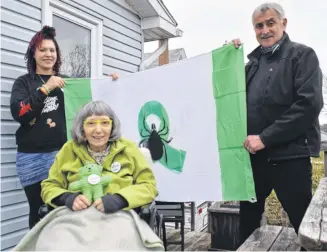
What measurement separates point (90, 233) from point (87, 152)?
0.57 metres

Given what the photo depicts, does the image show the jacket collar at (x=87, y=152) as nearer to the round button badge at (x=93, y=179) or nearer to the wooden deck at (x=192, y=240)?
the round button badge at (x=93, y=179)

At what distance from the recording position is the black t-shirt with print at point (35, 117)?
103 inches

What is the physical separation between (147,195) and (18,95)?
1.32m

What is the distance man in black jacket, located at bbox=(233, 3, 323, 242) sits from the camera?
2104 millimetres

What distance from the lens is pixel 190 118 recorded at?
9.91ft

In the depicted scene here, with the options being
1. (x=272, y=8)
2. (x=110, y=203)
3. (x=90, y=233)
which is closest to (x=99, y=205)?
(x=110, y=203)

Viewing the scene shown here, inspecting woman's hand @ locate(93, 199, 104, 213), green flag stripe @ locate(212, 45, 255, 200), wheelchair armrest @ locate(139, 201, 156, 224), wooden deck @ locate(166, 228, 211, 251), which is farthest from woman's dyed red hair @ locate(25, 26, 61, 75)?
wooden deck @ locate(166, 228, 211, 251)

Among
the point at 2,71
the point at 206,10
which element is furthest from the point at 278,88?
the point at 206,10

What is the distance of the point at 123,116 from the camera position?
335 centimetres

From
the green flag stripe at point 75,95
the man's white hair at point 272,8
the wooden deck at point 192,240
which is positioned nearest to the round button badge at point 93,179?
the green flag stripe at point 75,95

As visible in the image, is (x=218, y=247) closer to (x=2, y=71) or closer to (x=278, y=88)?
(x=278, y=88)

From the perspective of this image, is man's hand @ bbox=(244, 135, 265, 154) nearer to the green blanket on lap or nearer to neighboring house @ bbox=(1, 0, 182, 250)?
the green blanket on lap

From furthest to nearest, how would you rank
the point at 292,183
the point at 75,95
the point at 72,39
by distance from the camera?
the point at 72,39 → the point at 75,95 → the point at 292,183

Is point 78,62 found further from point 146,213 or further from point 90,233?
point 90,233
